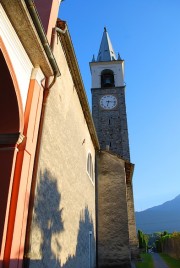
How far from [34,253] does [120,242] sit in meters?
9.14

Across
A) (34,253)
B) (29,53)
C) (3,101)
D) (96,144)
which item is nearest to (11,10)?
(29,53)

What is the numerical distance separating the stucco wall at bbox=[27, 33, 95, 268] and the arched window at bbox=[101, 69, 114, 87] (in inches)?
664

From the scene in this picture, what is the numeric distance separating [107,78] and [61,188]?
869 inches

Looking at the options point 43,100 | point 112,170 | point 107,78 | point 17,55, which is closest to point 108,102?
point 107,78

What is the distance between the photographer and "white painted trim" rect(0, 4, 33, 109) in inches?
172

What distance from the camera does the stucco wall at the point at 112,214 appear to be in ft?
41.2

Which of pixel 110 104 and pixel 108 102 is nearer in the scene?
pixel 110 104

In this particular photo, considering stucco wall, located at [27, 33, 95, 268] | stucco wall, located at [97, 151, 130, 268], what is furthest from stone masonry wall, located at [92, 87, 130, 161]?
stucco wall, located at [27, 33, 95, 268]

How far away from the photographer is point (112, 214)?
44.3ft

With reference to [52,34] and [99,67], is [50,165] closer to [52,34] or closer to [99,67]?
[52,34]

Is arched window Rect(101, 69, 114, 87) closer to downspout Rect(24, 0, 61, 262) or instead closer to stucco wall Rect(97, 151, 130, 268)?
stucco wall Rect(97, 151, 130, 268)

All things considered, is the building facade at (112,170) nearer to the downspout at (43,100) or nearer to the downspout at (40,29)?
the downspout at (43,100)

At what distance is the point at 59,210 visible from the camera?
261 inches

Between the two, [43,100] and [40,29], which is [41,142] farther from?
[40,29]
